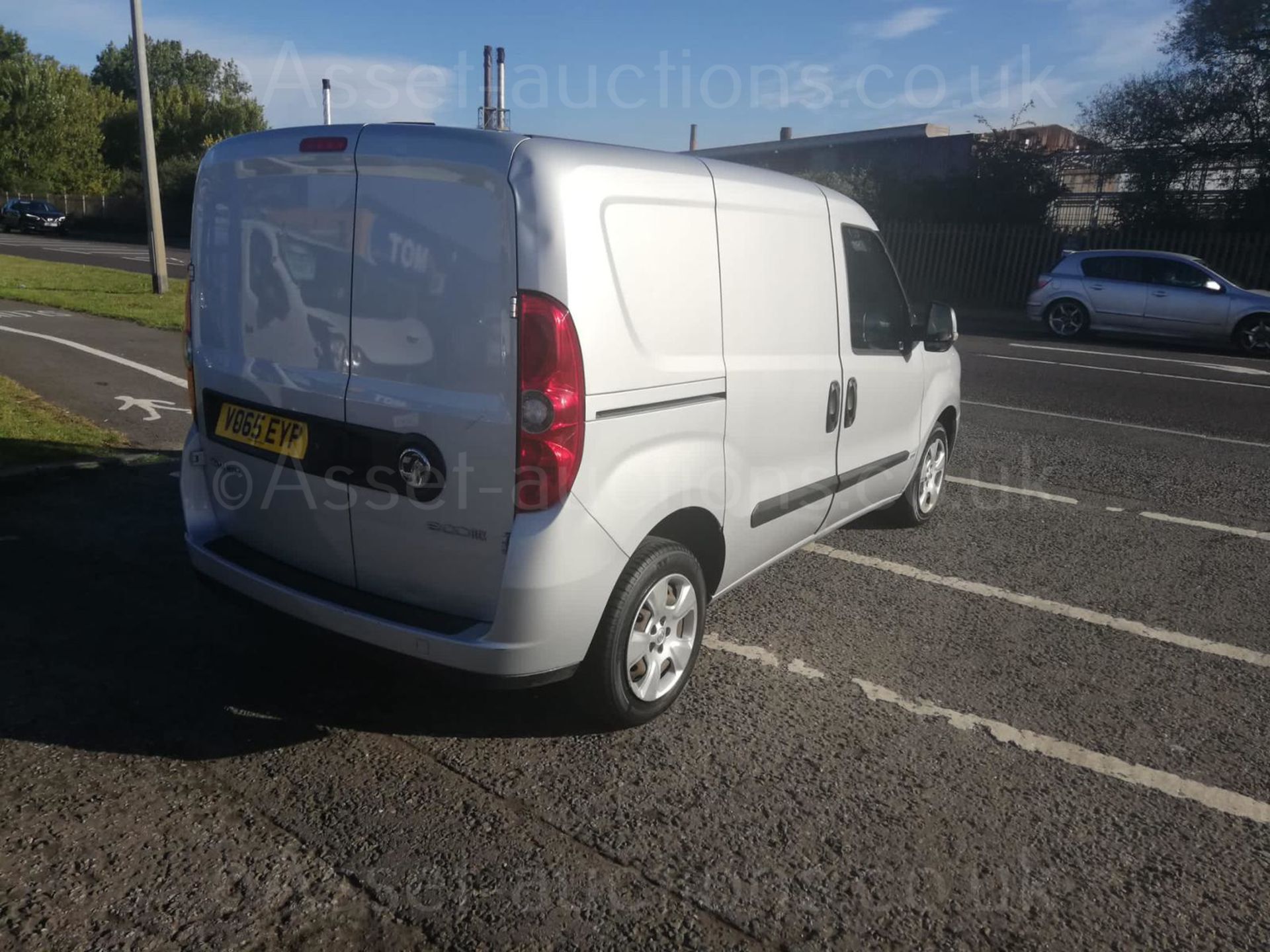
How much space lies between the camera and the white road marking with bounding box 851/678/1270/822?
3.24 m

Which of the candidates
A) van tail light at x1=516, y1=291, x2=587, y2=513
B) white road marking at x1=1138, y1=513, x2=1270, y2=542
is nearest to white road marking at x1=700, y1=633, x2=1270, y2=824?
van tail light at x1=516, y1=291, x2=587, y2=513

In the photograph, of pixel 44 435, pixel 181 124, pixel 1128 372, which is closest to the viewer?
pixel 44 435

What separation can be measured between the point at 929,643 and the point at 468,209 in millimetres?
2712

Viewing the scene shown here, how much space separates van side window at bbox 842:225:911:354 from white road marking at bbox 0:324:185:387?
6808 millimetres

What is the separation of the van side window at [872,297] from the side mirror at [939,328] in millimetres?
117

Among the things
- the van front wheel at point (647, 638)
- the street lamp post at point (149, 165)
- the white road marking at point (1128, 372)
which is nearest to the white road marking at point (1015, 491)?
the van front wheel at point (647, 638)

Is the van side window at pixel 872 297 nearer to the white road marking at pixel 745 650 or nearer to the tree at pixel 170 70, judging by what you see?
the white road marking at pixel 745 650

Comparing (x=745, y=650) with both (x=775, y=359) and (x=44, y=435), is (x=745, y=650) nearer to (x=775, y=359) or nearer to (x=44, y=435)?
(x=775, y=359)

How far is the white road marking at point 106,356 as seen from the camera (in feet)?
32.0

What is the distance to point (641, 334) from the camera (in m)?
3.23

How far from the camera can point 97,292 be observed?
17.2 meters

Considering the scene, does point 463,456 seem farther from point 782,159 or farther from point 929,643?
point 782,159

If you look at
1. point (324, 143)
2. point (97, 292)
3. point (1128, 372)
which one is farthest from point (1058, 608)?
point (97, 292)

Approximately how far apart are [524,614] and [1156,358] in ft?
49.0
